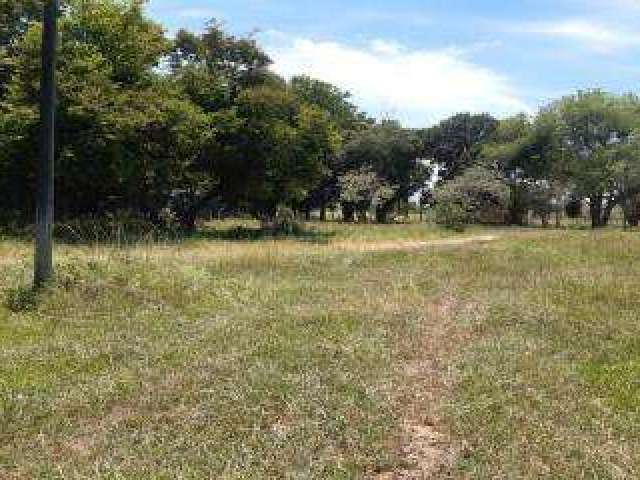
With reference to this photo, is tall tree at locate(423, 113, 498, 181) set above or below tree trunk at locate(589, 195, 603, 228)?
above

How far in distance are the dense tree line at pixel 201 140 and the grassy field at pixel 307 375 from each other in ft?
52.0

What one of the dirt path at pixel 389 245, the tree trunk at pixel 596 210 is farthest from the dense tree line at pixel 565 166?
the dirt path at pixel 389 245

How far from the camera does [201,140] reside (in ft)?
152

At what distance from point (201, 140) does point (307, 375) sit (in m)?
33.8

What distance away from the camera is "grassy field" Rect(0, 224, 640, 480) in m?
10.3

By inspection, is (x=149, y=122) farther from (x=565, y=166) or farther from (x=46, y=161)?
(x=565, y=166)

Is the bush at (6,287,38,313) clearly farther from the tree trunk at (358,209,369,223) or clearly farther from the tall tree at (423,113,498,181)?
the tall tree at (423,113,498,181)

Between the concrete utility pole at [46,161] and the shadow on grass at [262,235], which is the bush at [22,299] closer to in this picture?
the concrete utility pole at [46,161]

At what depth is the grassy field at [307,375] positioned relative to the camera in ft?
33.8

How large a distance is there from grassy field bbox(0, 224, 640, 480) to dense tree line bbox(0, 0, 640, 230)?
624 inches

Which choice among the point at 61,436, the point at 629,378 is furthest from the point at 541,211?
the point at 61,436

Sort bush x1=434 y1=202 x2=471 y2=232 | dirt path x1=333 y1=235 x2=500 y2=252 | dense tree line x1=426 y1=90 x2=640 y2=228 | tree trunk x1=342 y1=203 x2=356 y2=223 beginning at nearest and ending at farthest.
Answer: dirt path x1=333 y1=235 x2=500 y2=252 → bush x1=434 y1=202 x2=471 y2=232 → dense tree line x1=426 y1=90 x2=640 y2=228 → tree trunk x1=342 y1=203 x2=356 y2=223

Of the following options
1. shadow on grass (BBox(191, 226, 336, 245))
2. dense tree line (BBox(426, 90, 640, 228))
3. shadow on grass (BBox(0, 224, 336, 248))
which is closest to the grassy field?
shadow on grass (BBox(0, 224, 336, 248))

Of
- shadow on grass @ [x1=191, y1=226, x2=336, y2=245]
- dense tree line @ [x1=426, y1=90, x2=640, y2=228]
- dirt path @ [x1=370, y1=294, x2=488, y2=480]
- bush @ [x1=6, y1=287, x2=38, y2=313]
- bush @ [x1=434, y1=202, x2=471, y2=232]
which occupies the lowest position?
dirt path @ [x1=370, y1=294, x2=488, y2=480]
